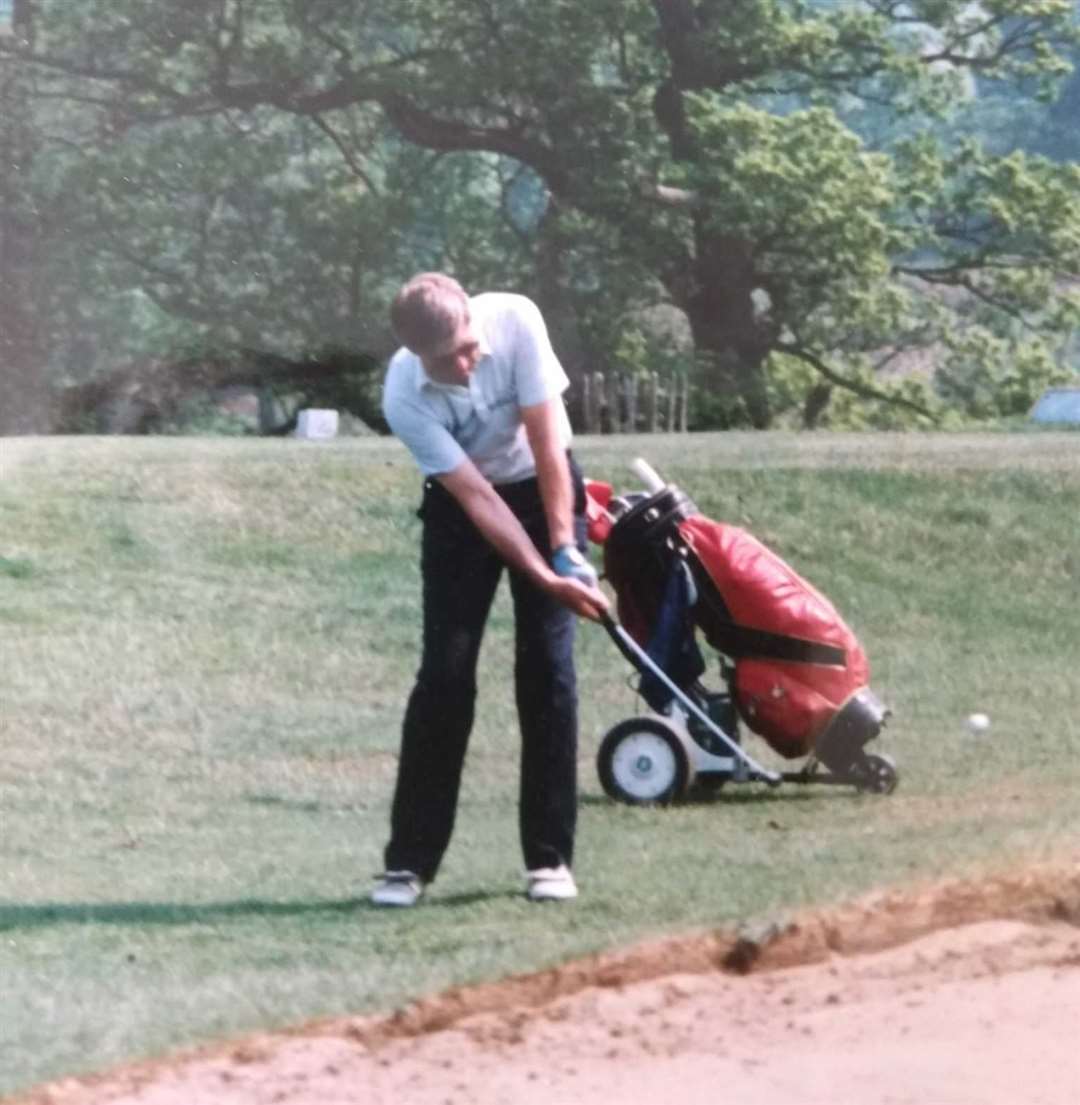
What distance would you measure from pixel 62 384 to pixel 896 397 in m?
8.12

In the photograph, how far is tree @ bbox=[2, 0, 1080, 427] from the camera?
20891 mm

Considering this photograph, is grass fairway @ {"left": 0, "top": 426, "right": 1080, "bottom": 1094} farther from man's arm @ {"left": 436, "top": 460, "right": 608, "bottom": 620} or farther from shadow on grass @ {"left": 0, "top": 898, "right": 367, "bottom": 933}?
man's arm @ {"left": 436, "top": 460, "right": 608, "bottom": 620}

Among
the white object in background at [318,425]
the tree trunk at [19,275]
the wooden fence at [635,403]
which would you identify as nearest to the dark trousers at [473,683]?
the white object in background at [318,425]

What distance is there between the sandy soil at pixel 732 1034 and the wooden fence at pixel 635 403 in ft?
44.2

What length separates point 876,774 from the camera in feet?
29.9

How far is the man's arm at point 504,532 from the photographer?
6.66 meters

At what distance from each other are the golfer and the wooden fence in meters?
12.7

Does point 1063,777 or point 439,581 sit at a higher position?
point 439,581

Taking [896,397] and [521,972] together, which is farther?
[896,397]

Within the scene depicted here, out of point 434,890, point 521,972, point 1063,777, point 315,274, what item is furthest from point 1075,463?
point 521,972

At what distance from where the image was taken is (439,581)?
22.6ft

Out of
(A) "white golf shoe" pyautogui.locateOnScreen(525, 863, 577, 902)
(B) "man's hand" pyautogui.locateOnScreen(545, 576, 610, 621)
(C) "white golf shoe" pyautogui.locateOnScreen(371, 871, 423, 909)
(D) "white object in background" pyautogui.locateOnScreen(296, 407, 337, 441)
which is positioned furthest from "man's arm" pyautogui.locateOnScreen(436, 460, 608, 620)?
(D) "white object in background" pyautogui.locateOnScreen(296, 407, 337, 441)

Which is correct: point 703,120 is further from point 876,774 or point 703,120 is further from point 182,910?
point 182,910

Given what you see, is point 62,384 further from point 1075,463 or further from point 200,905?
point 200,905
